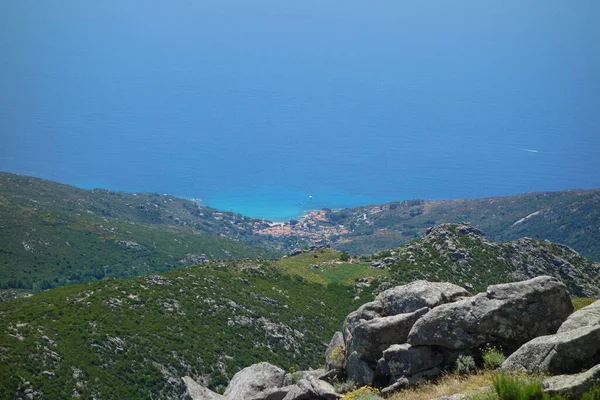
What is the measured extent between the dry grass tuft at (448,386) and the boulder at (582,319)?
244 cm

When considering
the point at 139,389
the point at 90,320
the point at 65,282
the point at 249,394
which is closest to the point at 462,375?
the point at 249,394

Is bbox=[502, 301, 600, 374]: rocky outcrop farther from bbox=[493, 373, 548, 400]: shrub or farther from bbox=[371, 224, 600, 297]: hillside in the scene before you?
bbox=[371, 224, 600, 297]: hillside

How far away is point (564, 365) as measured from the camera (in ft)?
48.7

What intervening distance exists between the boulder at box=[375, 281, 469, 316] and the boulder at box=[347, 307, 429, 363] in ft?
2.70

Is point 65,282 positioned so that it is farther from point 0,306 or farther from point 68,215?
point 0,306

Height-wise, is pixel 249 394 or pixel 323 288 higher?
pixel 323 288

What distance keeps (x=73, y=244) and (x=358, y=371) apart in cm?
10490

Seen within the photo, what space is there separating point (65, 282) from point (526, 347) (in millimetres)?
96735

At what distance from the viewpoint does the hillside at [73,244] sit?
4018 inches

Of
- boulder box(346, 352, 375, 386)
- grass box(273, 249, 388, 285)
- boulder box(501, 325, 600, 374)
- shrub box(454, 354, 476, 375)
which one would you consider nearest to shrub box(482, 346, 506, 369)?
shrub box(454, 354, 476, 375)

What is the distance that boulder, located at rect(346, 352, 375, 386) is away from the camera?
65.4 feet

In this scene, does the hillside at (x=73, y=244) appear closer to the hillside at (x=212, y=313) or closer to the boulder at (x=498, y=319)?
the hillside at (x=212, y=313)

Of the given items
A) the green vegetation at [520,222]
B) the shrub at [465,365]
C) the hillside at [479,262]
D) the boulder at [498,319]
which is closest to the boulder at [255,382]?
the boulder at [498,319]

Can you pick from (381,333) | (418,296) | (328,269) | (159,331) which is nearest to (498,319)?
(418,296)
